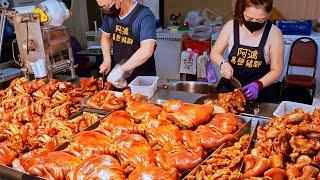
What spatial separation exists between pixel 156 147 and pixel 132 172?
254mm

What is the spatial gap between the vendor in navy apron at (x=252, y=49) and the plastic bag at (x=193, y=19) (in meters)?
3.60

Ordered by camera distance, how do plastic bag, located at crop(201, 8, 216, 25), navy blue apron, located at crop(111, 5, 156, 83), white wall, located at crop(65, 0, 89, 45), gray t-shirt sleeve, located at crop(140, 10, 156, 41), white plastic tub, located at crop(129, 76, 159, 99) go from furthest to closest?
1. white wall, located at crop(65, 0, 89, 45)
2. plastic bag, located at crop(201, 8, 216, 25)
3. navy blue apron, located at crop(111, 5, 156, 83)
4. gray t-shirt sleeve, located at crop(140, 10, 156, 41)
5. white plastic tub, located at crop(129, 76, 159, 99)

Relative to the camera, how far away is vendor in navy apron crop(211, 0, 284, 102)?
2.62m

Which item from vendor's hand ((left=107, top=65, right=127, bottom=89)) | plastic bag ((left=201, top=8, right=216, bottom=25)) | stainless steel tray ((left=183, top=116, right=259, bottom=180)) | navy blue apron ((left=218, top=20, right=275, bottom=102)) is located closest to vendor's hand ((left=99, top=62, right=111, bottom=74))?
vendor's hand ((left=107, top=65, right=127, bottom=89))

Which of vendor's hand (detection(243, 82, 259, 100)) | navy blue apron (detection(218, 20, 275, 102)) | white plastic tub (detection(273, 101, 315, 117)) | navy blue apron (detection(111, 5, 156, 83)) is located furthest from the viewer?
navy blue apron (detection(111, 5, 156, 83))

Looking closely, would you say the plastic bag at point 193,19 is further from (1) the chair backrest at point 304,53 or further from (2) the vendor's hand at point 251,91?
(2) the vendor's hand at point 251,91

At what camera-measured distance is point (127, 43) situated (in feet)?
10.8

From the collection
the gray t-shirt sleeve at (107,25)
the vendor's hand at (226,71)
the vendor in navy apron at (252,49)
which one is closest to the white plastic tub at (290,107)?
the vendor in navy apron at (252,49)

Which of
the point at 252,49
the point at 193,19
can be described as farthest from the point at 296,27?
the point at 252,49

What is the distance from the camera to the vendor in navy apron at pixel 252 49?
2619 millimetres

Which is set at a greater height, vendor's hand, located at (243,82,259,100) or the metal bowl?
vendor's hand, located at (243,82,259,100)

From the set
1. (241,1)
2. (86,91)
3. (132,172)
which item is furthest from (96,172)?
(241,1)

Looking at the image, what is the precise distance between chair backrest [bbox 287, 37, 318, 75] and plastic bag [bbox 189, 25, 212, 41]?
1.57 m

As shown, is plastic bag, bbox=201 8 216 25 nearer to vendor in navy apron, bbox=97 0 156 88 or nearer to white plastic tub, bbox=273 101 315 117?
vendor in navy apron, bbox=97 0 156 88
